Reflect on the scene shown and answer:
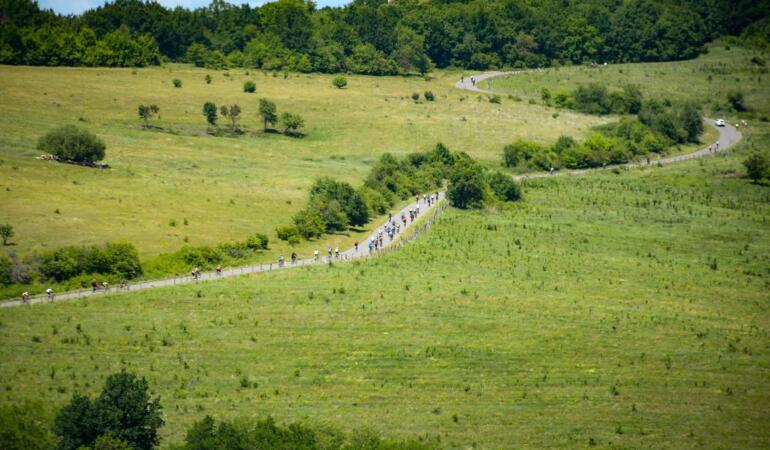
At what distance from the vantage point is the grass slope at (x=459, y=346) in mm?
59094

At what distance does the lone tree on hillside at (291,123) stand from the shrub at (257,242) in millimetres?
57517

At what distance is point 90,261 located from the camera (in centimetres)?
8100

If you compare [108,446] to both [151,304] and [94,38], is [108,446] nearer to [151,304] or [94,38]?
[151,304]

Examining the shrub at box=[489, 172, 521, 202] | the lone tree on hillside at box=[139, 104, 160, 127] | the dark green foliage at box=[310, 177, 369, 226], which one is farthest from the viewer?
the lone tree on hillside at box=[139, 104, 160, 127]

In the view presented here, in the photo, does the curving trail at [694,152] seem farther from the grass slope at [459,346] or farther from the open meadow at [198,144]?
the grass slope at [459,346]

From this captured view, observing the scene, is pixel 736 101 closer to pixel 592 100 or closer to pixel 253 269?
pixel 592 100

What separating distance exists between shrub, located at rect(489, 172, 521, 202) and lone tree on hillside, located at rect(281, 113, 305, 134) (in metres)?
35.5

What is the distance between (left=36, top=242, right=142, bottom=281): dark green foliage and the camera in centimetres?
7931

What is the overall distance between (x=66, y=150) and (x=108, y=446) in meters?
68.8

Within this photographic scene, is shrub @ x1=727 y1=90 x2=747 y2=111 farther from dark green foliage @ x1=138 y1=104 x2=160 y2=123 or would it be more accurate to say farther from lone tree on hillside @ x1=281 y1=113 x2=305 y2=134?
dark green foliage @ x1=138 y1=104 x2=160 y2=123

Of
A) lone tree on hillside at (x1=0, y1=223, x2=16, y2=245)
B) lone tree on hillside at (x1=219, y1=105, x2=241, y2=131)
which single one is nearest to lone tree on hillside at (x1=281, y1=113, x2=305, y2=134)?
lone tree on hillside at (x1=219, y1=105, x2=241, y2=131)

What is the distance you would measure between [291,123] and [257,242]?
194ft

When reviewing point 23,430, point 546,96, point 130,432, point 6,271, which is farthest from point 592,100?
point 23,430

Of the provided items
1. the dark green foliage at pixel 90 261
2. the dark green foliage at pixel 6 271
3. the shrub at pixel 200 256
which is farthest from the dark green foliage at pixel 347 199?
the dark green foliage at pixel 6 271
